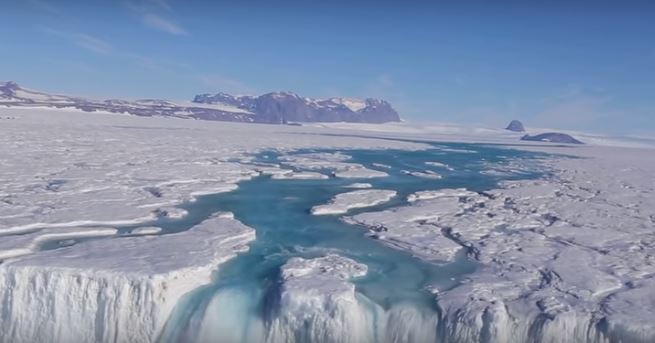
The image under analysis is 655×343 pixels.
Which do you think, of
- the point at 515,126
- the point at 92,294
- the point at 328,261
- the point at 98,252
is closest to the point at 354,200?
the point at 328,261

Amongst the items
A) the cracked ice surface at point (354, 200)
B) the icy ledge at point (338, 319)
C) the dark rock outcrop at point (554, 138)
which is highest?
the cracked ice surface at point (354, 200)

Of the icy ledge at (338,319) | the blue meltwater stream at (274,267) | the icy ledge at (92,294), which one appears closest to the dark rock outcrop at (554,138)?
the blue meltwater stream at (274,267)

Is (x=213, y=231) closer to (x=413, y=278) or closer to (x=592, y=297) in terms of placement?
(x=413, y=278)

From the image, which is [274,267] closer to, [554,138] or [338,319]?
[338,319]

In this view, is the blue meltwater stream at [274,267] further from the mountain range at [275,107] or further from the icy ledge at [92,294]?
the mountain range at [275,107]

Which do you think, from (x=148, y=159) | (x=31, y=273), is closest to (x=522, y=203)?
(x=31, y=273)

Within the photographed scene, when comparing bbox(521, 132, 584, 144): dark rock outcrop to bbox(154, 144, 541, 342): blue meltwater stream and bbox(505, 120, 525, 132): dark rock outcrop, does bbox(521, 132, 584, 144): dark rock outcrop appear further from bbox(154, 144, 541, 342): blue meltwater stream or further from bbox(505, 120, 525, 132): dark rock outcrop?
bbox(154, 144, 541, 342): blue meltwater stream
